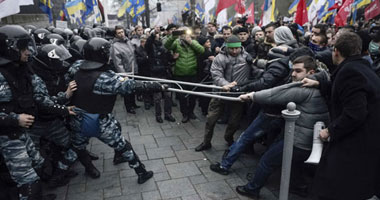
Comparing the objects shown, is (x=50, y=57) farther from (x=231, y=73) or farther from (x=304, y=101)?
(x=304, y=101)

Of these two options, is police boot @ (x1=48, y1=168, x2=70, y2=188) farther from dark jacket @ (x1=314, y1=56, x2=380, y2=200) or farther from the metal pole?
dark jacket @ (x1=314, y1=56, x2=380, y2=200)

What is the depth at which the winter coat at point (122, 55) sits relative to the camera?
6.45 meters

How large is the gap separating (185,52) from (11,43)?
3785 millimetres

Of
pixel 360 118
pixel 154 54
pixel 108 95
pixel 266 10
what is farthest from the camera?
pixel 266 10

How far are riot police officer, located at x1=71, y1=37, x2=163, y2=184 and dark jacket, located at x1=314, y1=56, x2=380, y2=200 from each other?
6.53ft

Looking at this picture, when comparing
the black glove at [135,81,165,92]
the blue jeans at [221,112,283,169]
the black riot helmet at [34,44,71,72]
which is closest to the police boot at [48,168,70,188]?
the black riot helmet at [34,44,71,72]

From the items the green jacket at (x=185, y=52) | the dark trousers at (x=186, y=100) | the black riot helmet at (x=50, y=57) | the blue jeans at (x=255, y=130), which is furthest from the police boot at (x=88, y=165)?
the green jacket at (x=185, y=52)

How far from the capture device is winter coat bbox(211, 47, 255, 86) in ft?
15.4

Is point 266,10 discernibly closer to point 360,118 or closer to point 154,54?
point 154,54

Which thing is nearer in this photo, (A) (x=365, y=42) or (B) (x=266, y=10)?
(A) (x=365, y=42)

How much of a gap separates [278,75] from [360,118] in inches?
56.0

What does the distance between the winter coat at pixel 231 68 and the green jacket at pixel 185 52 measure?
4.41 feet

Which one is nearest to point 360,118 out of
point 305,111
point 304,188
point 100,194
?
point 305,111

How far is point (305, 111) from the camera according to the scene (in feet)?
9.39
